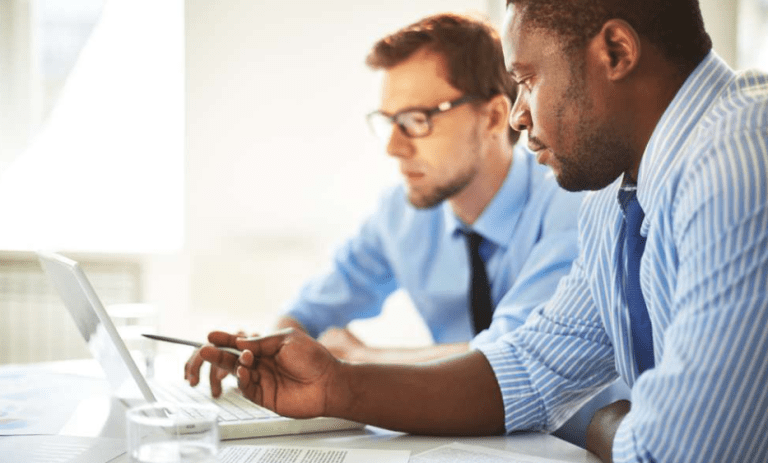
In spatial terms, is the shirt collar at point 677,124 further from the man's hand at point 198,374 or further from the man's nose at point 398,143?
the man's nose at point 398,143

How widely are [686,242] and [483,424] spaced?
462mm

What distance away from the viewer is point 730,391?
778 millimetres

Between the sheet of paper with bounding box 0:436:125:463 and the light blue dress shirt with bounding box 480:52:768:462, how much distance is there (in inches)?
25.6

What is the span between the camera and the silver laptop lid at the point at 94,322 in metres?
1.04

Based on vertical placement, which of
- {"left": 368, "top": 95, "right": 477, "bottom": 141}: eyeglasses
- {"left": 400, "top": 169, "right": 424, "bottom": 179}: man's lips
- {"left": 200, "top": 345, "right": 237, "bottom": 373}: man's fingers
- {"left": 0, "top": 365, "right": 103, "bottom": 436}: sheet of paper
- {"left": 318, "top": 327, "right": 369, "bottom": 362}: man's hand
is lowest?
{"left": 318, "top": 327, "right": 369, "bottom": 362}: man's hand

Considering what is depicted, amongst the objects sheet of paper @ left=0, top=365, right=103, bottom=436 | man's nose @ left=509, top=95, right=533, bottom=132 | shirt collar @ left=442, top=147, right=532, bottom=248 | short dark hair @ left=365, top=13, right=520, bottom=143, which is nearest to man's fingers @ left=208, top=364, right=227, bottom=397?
sheet of paper @ left=0, top=365, right=103, bottom=436

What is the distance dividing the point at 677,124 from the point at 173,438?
0.69 metres

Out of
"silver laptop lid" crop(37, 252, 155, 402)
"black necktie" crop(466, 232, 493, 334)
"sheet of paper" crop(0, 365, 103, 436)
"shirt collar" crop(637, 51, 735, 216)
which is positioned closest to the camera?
"shirt collar" crop(637, 51, 735, 216)

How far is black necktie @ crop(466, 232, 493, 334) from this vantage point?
1.91 m

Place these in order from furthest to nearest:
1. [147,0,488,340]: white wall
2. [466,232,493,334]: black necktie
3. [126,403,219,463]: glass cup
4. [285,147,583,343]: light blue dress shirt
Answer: [147,0,488,340]: white wall
[466,232,493,334]: black necktie
[285,147,583,343]: light blue dress shirt
[126,403,219,463]: glass cup

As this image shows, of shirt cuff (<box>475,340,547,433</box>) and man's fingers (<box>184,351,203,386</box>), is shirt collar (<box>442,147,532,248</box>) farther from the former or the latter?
man's fingers (<box>184,351,203,386</box>)

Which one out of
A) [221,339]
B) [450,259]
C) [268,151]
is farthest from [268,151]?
[221,339]

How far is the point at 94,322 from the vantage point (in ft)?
3.75

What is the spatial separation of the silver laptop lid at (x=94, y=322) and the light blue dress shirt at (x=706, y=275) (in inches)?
25.3
